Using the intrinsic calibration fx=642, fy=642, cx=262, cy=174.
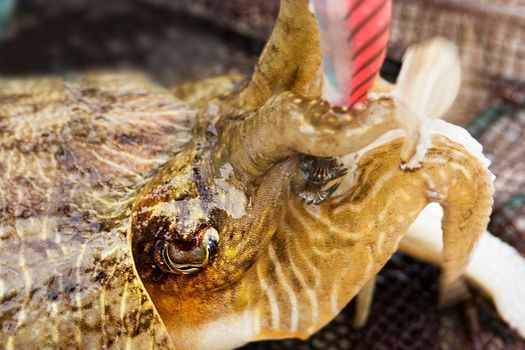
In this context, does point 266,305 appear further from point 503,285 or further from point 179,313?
point 503,285

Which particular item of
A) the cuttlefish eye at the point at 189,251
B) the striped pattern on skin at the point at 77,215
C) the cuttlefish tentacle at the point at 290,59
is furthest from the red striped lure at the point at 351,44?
the striped pattern on skin at the point at 77,215

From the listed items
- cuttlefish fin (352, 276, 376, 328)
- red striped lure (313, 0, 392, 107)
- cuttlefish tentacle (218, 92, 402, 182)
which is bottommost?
cuttlefish fin (352, 276, 376, 328)

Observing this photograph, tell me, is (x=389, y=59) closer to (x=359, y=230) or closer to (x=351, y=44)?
(x=359, y=230)

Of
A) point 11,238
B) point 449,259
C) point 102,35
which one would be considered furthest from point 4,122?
point 102,35

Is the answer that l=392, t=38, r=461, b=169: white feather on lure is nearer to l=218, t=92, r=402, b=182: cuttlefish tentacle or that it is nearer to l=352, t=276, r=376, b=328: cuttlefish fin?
l=218, t=92, r=402, b=182: cuttlefish tentacle

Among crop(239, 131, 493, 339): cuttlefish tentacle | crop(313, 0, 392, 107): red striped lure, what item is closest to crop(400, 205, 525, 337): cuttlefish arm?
crop(239, 131, 493, 339): cuttlefish tentacle

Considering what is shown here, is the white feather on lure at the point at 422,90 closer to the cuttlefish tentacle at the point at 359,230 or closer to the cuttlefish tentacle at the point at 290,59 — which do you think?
the cuttlefish tentacle at the point at 359,230

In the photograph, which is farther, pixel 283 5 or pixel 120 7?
pixel 120 7
